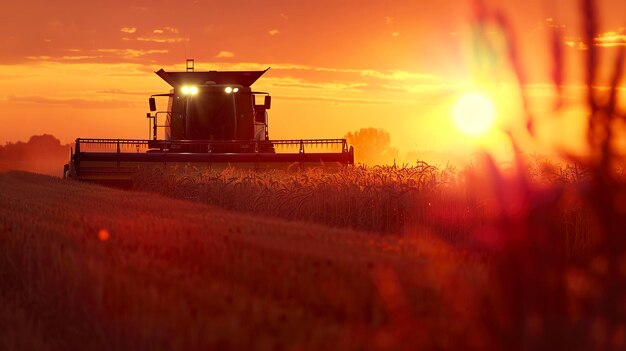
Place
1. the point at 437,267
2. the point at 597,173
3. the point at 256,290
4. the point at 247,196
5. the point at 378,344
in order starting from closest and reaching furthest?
the point at 378,344, the point at 597,173, the point at 256,290, the point at 437,267, the point at 247,196

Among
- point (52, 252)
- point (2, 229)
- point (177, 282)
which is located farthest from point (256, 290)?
point (2, 229)

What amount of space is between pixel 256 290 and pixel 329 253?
1.20m

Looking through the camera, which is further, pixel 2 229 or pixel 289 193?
pixel 289 193

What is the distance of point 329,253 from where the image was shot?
6.66 meters

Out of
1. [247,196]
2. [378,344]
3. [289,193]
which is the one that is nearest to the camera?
[378,344]

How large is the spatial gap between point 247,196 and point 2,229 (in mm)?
7251

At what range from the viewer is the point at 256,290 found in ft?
18.2

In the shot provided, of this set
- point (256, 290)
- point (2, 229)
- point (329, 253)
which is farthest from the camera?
point (2, 229)

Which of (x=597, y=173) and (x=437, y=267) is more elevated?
(x=597, y=173)

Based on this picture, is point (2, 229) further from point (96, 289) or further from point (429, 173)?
point (429, 173)

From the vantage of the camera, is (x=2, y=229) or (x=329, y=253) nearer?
(x=329, y=253)

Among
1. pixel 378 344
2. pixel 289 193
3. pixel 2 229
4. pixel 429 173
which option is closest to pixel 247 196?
pixel 289 193

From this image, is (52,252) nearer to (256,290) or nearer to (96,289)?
(96,289)

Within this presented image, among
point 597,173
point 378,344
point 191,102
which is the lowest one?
point 378,344
